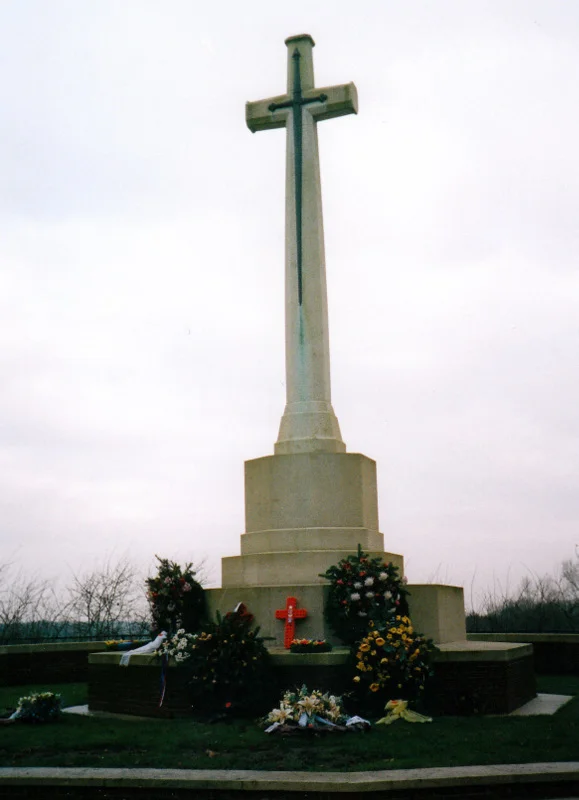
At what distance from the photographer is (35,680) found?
16.1 meters

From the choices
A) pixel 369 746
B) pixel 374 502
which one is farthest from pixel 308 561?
pixel 369 746

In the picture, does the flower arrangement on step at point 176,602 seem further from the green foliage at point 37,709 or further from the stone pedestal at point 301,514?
the green foliage at point 37,709

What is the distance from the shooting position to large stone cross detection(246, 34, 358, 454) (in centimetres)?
1400

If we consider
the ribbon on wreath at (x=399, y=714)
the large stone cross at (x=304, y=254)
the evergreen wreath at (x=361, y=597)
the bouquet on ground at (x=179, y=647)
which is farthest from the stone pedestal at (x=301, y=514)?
the ribbon on wreath at (x=399, y=714)

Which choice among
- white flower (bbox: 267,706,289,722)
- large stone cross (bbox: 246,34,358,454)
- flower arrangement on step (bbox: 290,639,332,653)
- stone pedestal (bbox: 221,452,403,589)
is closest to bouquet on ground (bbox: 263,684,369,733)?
white flower (bbox: 267,706,289,722)

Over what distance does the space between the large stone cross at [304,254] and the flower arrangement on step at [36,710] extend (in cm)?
530

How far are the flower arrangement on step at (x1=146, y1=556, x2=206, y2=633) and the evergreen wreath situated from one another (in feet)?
6.78

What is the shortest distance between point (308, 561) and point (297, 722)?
3.62m

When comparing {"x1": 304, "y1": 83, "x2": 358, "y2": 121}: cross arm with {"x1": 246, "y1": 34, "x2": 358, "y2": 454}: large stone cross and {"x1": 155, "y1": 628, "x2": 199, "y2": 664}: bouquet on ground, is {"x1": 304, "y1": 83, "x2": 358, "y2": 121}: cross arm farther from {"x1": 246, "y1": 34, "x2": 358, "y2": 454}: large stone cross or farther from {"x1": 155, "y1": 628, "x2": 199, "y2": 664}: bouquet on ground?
{"x1": 155, "y1": 628, "x2": 199, "y2": 664}: bouquet on ground

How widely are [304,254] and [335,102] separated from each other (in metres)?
2.90

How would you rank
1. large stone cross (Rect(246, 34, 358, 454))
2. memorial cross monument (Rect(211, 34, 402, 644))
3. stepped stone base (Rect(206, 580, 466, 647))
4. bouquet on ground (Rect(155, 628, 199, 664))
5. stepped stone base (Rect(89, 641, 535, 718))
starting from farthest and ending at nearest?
large stone cross (Rect(246, 34, 358, 454)), memorial cross monument (Rect(211, 34, 402, 644)), stepped stone base (Rect(206, 580, 466, 647)), bouquet on ground (Rect(155, 628, 199, 664)), stepped stone base (Rect(89, 641, 535, 718))

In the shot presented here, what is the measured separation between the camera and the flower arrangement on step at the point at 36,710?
34.7 feet

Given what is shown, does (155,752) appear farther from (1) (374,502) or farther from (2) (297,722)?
(1) (374,502)

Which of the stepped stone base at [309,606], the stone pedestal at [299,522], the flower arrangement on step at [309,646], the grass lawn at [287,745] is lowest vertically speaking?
the grass lawn at [287,745]
